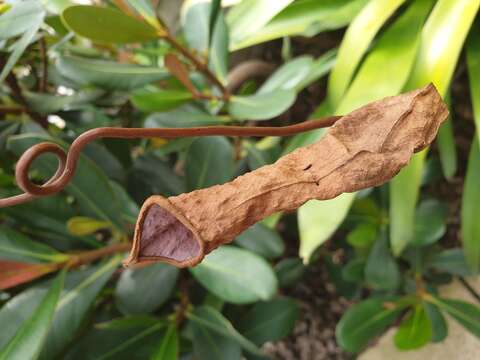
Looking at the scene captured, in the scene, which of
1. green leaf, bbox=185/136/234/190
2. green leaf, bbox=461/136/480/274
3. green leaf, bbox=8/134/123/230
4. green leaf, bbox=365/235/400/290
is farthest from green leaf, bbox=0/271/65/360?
green leaf, bbox=461/136/480/274

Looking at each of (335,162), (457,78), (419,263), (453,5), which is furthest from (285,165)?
(457,78)

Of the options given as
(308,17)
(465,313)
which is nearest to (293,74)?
(308,17)

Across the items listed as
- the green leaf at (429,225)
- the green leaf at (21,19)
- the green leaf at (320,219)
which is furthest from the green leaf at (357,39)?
the green leaf at (21,19)

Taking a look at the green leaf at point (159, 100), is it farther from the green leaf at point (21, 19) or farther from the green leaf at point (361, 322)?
the green leaf at point (361, 322)

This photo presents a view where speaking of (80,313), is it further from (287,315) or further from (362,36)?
(362,36)

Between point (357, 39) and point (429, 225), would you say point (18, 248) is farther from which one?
point (429, 225)

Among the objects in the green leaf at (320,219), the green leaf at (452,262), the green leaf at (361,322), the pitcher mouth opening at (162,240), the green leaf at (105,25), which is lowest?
the green leaf at (361,322)
